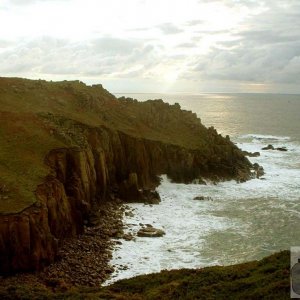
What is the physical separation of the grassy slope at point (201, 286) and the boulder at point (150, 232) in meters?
12.6

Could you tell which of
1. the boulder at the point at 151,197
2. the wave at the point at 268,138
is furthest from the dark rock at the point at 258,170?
the wave at the point at 268,138

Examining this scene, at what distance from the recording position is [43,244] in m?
35.7

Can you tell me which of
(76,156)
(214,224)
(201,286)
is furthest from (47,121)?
(201,286)

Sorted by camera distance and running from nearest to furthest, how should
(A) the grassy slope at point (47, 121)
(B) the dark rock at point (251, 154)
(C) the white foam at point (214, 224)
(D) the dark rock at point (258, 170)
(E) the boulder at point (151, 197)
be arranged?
(C) the white foam at point (214, 224) → (A) the grassy slope at point (47, 121) → (E) the boulder at point (151, 197) → (D) the dark rock at point (258, 170) → (B) the dark rock at point (251, 154)

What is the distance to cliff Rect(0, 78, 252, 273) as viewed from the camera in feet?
118

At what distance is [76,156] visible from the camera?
49000 millimetres

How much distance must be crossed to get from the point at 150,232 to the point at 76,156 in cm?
1192

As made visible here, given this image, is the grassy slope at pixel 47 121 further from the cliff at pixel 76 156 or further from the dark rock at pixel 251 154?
the dark rock at pixel 251 154

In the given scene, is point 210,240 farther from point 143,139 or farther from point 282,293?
point 143,139

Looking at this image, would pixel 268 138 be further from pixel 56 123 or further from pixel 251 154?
pixel 56 123

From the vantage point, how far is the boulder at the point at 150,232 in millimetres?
45156

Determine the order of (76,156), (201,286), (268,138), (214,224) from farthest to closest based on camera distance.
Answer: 1. (268,138)
2. (214,224)
3. (76,156)
4. (201,286)

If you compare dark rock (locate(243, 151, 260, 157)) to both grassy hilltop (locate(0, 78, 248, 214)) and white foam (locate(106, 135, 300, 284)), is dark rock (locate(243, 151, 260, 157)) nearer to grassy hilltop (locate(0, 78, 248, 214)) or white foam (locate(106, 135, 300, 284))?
grassy hilltop (locate(0, 78, 248, 214))

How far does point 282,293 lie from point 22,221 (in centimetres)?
2046
